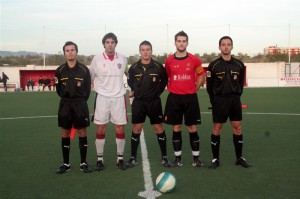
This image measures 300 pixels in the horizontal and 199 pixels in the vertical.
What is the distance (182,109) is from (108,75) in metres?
1.29

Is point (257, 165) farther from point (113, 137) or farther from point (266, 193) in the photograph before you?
point (113, 137)

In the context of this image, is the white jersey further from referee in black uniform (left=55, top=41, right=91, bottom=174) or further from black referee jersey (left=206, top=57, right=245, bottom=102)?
black referee jersey (left=206, top=57, right=245, bottom=102)

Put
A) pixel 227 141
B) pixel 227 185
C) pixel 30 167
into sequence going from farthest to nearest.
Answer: pixel 227 141, pixel 30 167, pixel 227 185

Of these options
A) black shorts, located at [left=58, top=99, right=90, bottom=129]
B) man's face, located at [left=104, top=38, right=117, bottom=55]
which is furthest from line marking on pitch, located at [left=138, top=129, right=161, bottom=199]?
man's face, located at [left=104, top=38, right=117, bottom=55]

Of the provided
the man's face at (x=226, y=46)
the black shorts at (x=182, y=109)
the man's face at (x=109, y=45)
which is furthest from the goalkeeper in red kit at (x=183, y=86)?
the man's face at (x=109, y=45)

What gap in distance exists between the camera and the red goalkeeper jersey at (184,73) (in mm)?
5559

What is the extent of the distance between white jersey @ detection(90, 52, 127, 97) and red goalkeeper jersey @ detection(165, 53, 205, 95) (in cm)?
83

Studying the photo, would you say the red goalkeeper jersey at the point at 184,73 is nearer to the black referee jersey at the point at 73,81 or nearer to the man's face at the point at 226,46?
the man's face at the point at 226,46

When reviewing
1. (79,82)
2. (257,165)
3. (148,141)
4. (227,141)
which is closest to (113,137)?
(148,141)

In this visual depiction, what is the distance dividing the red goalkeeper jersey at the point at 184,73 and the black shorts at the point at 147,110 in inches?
15.0

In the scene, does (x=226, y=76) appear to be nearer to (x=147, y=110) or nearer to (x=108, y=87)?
(x=147, y=110)

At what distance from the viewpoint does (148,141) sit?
7766mm

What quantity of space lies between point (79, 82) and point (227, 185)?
8.55ft

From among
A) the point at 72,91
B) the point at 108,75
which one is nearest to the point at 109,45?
the point at 108,75
